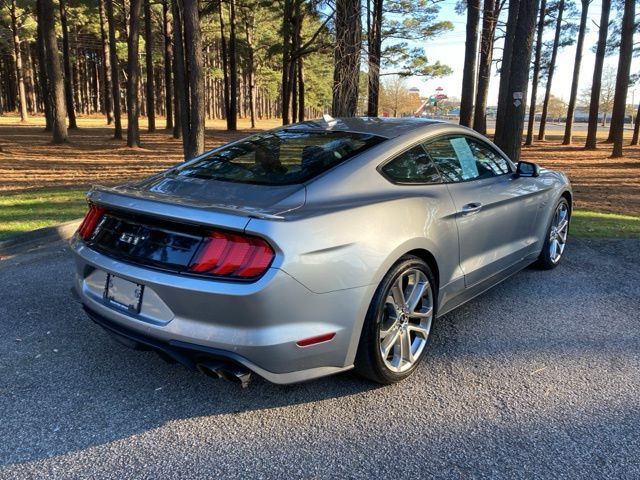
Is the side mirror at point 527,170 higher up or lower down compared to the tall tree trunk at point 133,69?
lower down

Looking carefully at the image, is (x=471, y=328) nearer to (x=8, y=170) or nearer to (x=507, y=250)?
(x=507, y=250)

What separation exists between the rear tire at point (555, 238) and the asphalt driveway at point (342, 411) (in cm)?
118

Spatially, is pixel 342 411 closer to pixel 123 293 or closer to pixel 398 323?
pixel 398 323

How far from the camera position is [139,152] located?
17516 mm

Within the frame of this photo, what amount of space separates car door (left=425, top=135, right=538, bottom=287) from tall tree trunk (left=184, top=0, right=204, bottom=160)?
746cm

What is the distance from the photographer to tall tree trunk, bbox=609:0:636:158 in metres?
18.5

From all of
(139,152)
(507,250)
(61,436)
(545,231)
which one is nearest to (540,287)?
(545,231)

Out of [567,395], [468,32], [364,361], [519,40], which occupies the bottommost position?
[567,395]

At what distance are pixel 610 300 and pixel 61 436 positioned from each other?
4.27 metres

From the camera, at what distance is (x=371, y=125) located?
152 inches

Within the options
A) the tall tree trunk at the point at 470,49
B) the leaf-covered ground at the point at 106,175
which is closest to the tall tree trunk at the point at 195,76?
the leaf-covered ground at the point at 106,175

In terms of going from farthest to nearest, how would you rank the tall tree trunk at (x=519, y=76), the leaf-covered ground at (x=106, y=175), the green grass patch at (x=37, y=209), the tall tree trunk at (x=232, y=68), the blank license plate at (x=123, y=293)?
the tall tree trunk at (x=232, y=68) → the tall tree trunk at (x=519, y=76) → the leaf-covered ground at (x=106, y=175) → the green grass patch at (x=37, y=209) → the blank license plate at (x=123, y=293)

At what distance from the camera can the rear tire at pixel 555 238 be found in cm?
506

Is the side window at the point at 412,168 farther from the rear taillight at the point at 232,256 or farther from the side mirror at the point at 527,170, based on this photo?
the side mirror at the point at 527,170
